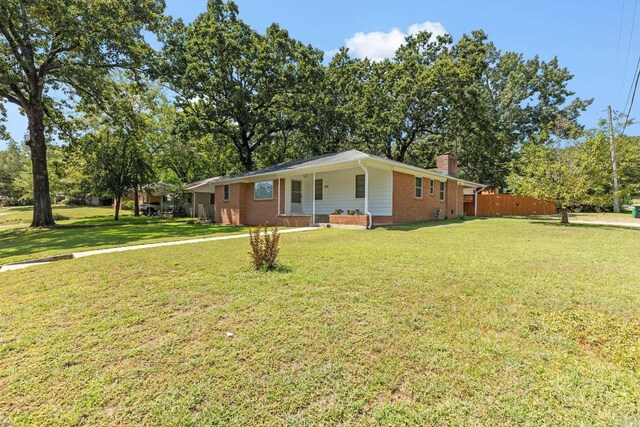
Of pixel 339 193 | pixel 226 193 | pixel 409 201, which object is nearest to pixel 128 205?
pixel 226 193

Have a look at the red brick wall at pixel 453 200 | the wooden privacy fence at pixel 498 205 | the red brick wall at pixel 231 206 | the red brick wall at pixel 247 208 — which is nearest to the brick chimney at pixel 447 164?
the red brick wall at pixel 453 200

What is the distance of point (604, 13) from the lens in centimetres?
1110

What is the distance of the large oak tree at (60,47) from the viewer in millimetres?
13148

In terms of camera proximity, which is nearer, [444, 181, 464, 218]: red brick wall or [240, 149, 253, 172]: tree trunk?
[444, 181, 464, 218]: red brick wall

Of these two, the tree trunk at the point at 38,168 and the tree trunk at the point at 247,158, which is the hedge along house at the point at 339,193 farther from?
the tree trunk at the point at 38,168

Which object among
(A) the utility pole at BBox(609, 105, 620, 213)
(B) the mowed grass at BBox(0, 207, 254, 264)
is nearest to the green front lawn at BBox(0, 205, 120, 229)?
(B) the mowed grass at BBox(0, 207, 254, 264)

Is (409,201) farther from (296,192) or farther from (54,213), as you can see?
(54,213)

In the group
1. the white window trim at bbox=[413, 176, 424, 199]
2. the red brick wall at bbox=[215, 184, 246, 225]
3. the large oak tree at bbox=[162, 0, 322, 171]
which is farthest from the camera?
the large oak tree at bbox=[162, 0, 322, 171]

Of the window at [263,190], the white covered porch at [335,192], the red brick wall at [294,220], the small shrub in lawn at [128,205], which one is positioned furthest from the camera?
the small shrub in lawn at [128,205]

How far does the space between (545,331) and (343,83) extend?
85.1 feet

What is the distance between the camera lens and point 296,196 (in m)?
16.3

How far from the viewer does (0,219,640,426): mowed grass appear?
2117mm

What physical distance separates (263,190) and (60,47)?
40.5 ft

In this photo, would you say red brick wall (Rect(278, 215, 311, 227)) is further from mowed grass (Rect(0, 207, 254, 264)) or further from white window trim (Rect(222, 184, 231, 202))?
white window trim (Rect(222, 184, 231, 202))
